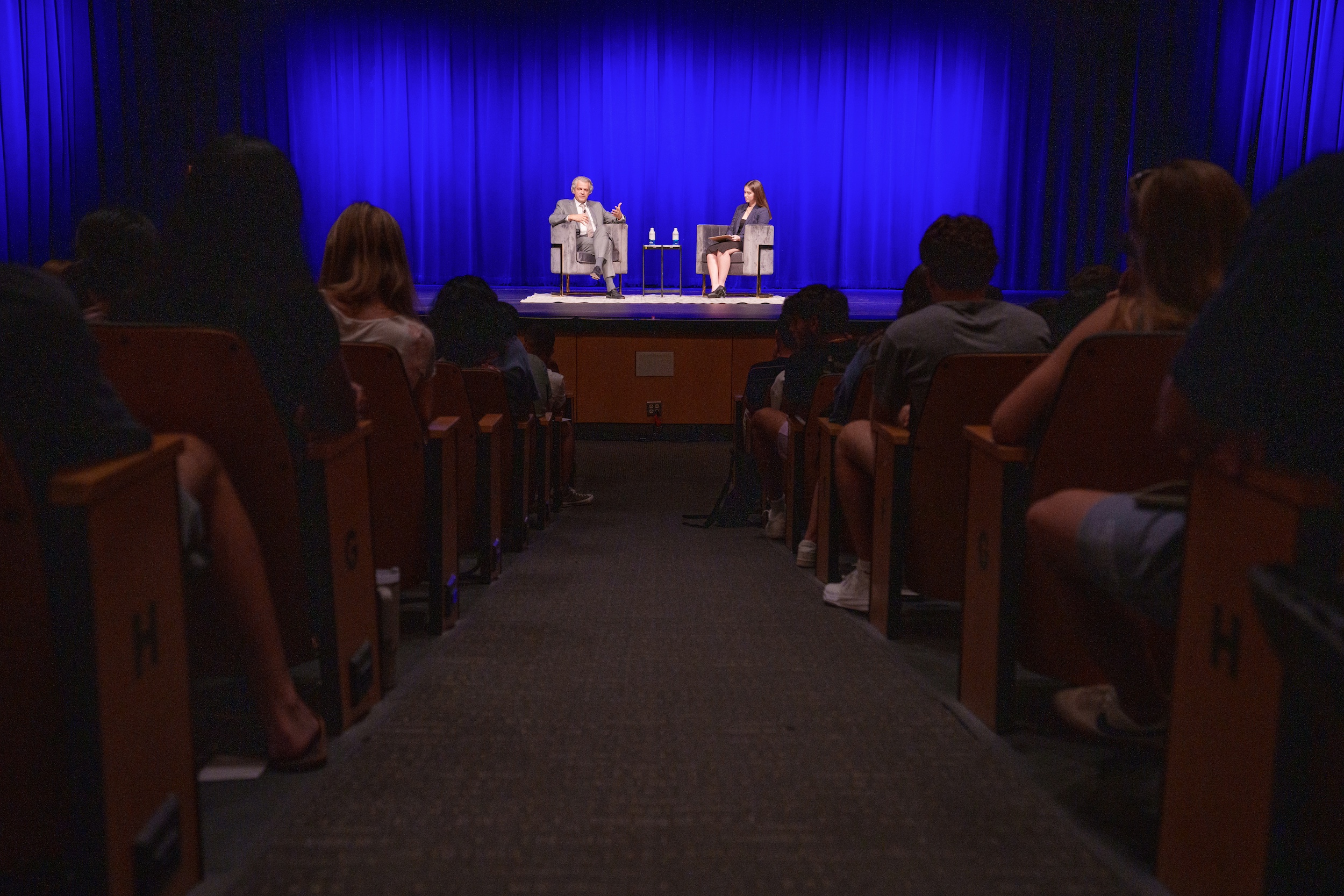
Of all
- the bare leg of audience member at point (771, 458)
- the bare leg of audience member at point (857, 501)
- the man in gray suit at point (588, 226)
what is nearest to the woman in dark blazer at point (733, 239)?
the man in gray suit at point (588, 226)

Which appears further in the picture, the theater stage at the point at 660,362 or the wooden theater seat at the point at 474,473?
the theater stage at the point at 660,362

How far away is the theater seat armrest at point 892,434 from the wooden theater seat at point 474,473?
103cm

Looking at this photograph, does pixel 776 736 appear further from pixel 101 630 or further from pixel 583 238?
pixel 583 238

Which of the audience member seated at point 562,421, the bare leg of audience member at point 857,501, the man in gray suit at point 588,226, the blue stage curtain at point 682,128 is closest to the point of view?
the bare leg of audience member at point 857,501

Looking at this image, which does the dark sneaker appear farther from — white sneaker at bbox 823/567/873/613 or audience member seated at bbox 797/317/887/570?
white sneaker at bbox 823/567/873/613

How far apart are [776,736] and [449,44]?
1013cm

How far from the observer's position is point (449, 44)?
10664 mm

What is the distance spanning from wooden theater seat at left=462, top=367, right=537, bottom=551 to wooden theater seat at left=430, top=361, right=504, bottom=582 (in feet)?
0.08

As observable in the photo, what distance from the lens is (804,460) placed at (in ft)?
11.1

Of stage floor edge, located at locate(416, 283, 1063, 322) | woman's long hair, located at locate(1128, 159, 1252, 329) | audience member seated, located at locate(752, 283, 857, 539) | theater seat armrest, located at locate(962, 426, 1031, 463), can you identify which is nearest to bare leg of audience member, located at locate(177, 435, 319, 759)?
theater seat armrest, located at locate(962, 426, 1031, 463)

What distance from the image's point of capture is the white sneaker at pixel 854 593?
9.09 feet

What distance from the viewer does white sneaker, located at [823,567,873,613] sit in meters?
2.77

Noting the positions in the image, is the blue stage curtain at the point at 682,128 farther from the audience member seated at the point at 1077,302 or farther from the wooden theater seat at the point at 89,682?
the wooden theater seat at the point at 89,682

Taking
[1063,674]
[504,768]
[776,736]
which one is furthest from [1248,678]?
[504,768]
